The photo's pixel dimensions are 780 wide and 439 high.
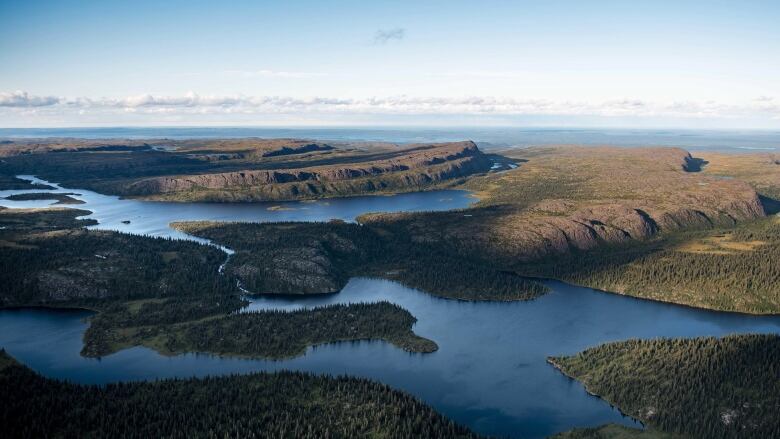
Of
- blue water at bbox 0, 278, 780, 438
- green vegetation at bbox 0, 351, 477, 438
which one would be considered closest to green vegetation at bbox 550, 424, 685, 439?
blue water at bbox 0, 278, 780, 438

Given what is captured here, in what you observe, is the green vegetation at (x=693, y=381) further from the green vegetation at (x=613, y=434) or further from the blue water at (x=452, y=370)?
the blue water at (x=452, y=370)

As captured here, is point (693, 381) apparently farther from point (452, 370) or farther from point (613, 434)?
point (452, 370)

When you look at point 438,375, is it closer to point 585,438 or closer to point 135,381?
point 585,438

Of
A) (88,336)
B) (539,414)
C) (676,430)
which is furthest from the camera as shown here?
(88,336)

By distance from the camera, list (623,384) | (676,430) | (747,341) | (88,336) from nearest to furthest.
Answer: (676,430), (623,384), (747,341), (88,336)

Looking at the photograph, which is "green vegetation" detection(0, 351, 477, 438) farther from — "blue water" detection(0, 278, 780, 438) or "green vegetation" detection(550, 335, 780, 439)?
"green vegetation" detection(550, 335, 780, 439)

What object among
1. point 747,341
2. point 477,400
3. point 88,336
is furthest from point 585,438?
point 88,336

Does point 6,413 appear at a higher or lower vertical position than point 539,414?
higher

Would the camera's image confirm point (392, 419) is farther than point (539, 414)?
No
